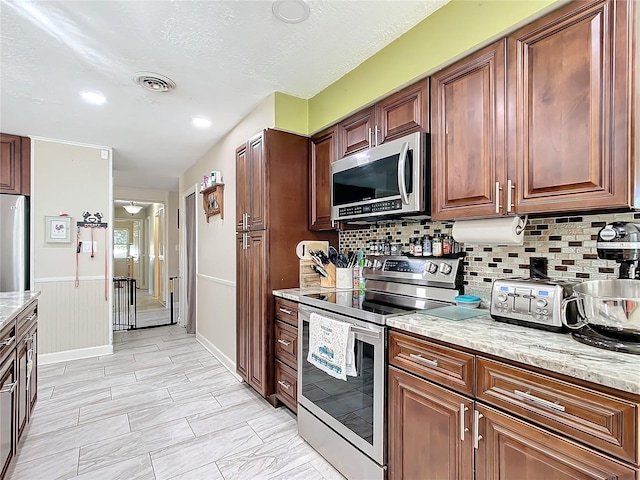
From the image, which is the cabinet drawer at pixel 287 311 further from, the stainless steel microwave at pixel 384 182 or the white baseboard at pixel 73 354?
the white baseboard at pixel 73 354

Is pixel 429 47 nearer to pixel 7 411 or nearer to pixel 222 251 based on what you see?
pixel 222 251

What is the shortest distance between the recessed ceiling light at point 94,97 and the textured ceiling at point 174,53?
0.06m

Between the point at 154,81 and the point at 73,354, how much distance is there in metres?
3.27

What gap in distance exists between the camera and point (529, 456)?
1.07 metres

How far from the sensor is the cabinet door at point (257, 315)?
2.62 m

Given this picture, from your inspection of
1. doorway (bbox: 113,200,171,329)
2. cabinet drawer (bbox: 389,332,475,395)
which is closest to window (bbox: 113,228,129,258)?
doorway (bbox: 113,200,171,329)

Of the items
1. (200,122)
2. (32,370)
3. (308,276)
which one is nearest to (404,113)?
(308,276)

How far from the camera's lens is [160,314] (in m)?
6.34

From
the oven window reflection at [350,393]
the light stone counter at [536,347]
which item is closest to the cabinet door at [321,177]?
the oven window reflection at [350,393]

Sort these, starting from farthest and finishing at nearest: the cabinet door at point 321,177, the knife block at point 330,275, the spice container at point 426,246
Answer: the knife block at point 330,275 → the cabinet door at point 321,177 → the spice container at point 426,246

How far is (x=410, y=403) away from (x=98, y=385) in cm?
299

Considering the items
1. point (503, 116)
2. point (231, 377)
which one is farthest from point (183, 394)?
point (503, 116)

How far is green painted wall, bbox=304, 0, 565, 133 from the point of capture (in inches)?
56.7

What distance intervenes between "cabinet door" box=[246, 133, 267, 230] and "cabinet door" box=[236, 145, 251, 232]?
2.3 inches
